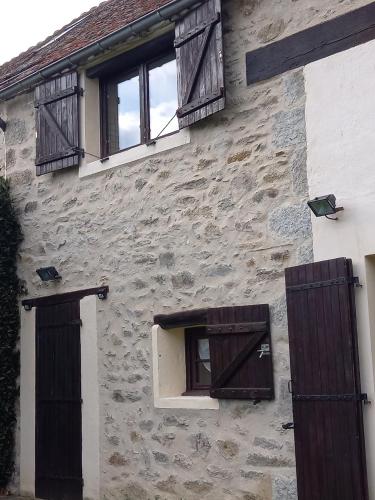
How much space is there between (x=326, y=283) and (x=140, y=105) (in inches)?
117

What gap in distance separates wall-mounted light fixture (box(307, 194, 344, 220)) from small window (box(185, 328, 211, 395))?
171 cm

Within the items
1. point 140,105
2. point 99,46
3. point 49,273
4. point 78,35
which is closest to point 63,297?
point 49,273

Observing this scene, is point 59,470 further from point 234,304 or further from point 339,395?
point 339,395

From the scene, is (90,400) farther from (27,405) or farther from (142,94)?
(142,94)

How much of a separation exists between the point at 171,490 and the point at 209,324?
1463 millimetres

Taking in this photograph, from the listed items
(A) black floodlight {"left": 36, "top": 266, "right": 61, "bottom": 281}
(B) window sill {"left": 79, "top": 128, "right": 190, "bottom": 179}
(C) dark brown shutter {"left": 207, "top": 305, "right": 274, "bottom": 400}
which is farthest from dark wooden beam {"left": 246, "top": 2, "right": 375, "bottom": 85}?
(A) black floodlight {"left": 36, "top": 266, "right": 61, "bottom": 281}

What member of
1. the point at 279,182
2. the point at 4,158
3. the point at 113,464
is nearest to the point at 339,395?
the point at 279,182

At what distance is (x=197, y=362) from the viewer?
255 inches

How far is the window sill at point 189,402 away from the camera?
5922 mm

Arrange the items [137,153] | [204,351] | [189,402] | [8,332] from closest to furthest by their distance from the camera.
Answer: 1. [189,402]
2. [204,351]
3. [137,153]
4. [8,332]

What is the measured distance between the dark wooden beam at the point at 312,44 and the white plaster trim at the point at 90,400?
268 cm

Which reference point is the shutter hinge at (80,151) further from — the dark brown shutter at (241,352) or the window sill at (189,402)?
the window sill at (189,402)

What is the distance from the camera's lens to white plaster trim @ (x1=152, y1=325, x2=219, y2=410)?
6.29 m

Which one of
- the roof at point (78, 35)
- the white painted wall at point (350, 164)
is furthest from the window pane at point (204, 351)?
the roof at point (78, 35)
